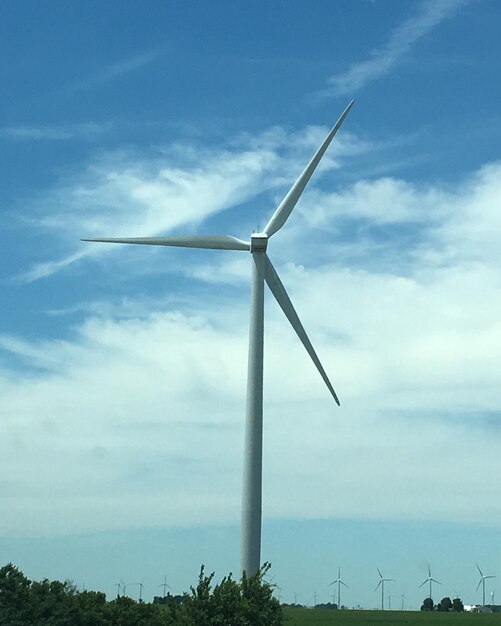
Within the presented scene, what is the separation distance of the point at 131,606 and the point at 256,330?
24.8m

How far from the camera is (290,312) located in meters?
70.1

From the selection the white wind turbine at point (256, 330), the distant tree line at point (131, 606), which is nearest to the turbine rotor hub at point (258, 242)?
the white wind turbine at point (256, 330)

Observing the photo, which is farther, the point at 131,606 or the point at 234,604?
the point at 131,606

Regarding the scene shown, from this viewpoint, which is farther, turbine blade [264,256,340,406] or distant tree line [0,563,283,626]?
turbine blade [264,256,340,406]

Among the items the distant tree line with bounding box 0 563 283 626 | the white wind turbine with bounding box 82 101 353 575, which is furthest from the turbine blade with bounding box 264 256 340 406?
the distant tree line with bounding box 0 563 283 626

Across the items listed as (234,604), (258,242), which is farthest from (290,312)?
(234,604)

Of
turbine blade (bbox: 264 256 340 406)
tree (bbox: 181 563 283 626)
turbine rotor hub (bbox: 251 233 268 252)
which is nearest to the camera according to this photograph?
tree (bbox: 181 563 283 626)

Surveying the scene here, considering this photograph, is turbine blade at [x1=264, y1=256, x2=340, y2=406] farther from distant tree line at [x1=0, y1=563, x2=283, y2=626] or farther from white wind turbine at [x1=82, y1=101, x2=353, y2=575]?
distant tree line at [x1=0, y1=563, x2=283, y2=626]

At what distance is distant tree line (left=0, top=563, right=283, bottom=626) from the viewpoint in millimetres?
57250

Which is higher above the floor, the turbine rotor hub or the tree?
the turbine rotor hub

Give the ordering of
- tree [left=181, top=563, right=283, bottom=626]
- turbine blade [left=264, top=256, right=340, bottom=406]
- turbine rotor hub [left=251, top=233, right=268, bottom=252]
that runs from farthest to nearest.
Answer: turbine blade [left=264, top=256, right=340, bottom=406]
turbine rotor hub [left=251, top=233, right=268, bottom=252]
tree [left=181, top=563, right=283, bottom=626]

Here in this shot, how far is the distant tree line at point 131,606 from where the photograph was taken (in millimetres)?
57250

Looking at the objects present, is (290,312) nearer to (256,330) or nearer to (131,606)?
(256,330)

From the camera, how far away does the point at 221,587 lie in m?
58.2
